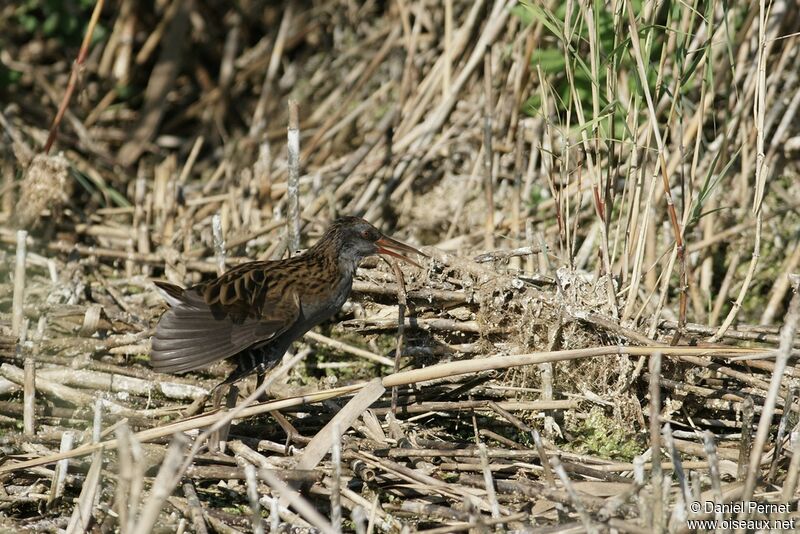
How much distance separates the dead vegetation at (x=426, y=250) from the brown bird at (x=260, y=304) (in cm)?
24

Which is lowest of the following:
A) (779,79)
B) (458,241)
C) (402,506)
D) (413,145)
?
(402,506)

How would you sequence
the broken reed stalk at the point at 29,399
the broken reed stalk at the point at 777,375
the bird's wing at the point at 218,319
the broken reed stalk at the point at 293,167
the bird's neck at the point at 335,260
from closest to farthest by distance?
→ the broken reed stalk at the point at 777,375 → the bird's wing at the point at 218,319 → the broken reed stalk at the point at 29,399 → the bird's neck at the point at 335,260 → the broken reed stalk at the point at 293,167

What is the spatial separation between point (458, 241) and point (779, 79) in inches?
75.8

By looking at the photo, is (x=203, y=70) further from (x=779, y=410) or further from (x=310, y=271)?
(x=779, y=410)

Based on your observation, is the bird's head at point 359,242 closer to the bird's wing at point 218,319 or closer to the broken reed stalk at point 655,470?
the bird's wing at point 218,319

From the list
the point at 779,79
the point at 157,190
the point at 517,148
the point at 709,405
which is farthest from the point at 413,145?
the point at 709,405

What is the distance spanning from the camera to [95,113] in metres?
6.77

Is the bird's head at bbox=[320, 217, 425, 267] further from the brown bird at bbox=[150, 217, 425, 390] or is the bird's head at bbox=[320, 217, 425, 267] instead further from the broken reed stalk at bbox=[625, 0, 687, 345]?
the broken reed stalk at bbox=[625, 0, 687, 345]

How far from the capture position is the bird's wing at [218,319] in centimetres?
380

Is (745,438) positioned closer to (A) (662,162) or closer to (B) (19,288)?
(A) (662,162)

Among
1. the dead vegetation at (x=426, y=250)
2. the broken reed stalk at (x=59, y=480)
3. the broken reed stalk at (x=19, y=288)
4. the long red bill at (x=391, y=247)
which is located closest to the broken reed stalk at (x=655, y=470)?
the dead vegetation at (x=426, y=250)

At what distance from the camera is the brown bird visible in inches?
151

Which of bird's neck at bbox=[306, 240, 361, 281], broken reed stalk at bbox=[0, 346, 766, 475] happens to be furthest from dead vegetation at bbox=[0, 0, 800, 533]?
bird's neck at bbox=[306, 240, 361, 281]

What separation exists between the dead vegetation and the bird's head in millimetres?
160
